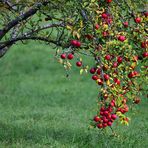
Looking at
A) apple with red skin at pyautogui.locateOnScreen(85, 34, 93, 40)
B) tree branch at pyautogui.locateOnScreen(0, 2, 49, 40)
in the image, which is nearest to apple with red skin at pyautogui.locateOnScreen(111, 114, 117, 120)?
apple with red skin at pyautogui.locateOnScreen(85, 34, 93, 40)

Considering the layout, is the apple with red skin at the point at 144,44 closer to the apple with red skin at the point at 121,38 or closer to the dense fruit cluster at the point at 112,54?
the dense fruit cluster at the point at 112,54

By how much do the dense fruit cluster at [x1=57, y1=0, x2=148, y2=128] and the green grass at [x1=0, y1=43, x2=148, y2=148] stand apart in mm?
1202

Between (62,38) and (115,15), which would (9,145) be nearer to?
(62,38)

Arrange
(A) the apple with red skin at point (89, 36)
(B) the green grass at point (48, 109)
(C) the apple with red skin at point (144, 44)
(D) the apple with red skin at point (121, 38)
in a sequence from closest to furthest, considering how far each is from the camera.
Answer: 1. (D) the apple with red skin at point (121, 38)
2. (C) the apple with red skin at point (144, 44)
3. (A) the apple with red skin at point (89, 36)
4. (B) the green grass at point (48, 109)

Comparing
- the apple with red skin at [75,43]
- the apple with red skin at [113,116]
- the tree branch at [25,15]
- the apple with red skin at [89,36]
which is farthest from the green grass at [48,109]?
the tree branch at [25,15]

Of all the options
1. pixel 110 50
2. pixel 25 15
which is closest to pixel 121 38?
pixel 110 50

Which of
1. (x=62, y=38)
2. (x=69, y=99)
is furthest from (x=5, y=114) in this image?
(x=62, y=38)

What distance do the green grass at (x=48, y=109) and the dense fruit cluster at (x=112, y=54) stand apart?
1.20m

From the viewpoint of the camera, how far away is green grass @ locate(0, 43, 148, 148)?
9828 mm

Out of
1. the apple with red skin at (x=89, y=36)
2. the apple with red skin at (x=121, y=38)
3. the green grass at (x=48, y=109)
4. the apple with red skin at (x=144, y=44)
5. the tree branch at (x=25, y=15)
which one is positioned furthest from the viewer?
the green grass at (x=48, y=109)

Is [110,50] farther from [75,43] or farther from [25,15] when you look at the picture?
[25,15]

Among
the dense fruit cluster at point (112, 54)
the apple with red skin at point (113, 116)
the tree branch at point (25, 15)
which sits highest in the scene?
the tree branch at point (25, 15)

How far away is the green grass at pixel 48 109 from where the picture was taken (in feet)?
32.2

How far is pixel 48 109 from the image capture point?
14820 millimetres
